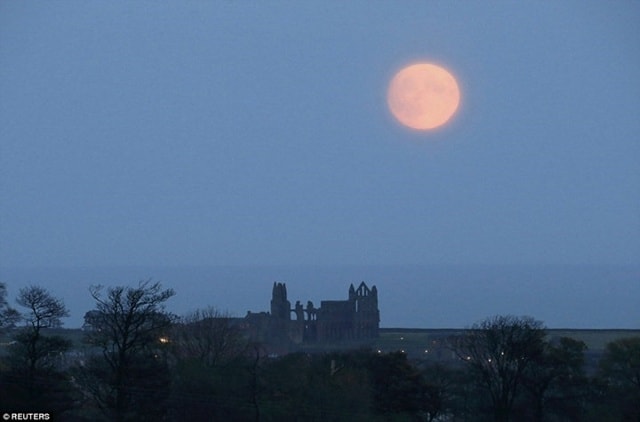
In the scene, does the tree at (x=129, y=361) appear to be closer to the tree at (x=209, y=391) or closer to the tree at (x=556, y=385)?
the tree at (x=209, y=391)

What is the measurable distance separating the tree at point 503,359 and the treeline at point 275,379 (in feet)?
0.27

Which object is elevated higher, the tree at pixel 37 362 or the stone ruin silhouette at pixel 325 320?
the stone ruin silhouette at pixel 325 320

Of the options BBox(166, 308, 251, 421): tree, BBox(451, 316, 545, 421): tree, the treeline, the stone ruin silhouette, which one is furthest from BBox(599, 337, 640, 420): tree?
the stone ruin silhouette

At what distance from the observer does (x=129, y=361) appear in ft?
129

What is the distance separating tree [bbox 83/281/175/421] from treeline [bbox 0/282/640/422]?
47 mm

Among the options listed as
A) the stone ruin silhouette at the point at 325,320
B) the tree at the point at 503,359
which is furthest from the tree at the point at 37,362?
the stone ruin silhouette at the point at 325,320

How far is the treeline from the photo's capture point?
38.5 metres

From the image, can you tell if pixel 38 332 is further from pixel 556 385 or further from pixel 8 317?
pixel 556 385

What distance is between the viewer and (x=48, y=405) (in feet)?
117

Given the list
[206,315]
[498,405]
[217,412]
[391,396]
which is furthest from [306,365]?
[206,315]

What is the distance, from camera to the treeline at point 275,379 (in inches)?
1516

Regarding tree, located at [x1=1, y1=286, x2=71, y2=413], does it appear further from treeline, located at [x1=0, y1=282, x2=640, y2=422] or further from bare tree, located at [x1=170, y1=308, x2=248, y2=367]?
bare tree, located at [x1=170, y1=308, x2=248, y2=367]

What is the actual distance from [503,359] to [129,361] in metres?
18.0

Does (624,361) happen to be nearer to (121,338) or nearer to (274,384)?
(274,384)
